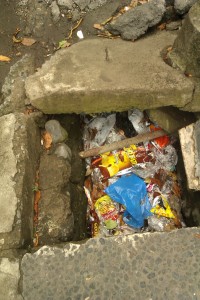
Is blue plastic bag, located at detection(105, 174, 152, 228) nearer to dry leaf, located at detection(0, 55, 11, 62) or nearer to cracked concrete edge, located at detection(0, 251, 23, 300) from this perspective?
cracked concrete edge, located at detection(0, 251, 23, 300)

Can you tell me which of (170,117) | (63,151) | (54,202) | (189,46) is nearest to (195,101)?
(170,117)

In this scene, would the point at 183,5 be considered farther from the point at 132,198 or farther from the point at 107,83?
the point at 132,198

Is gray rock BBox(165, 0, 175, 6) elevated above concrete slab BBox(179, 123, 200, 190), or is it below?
above

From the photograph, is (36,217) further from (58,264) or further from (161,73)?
(161,73)

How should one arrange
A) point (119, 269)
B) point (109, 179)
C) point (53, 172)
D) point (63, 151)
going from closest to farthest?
point (119, 269) → point (53, 172) → point (63, 151) → point (109, 179)

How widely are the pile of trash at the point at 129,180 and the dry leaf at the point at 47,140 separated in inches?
23.2

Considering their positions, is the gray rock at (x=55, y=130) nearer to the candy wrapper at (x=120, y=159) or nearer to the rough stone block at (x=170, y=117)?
the candy wrapper at (x=120, y=159)

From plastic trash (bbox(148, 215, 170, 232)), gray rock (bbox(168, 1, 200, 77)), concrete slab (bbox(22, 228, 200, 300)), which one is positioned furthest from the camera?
plastic trash (bbox(148, 215, 170, 232))

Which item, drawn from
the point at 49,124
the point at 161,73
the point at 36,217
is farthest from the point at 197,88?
the point at 36,217

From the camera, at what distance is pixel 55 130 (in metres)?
3.25

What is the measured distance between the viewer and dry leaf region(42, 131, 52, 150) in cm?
324

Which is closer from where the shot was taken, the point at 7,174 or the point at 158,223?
the point at 7,174

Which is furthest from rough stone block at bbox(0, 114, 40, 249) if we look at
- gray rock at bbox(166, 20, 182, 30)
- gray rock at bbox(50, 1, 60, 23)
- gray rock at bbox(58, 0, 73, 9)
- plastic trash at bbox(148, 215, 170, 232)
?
gray rock at bbox(166, 20, 182, 30)

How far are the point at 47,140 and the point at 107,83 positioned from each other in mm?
744
